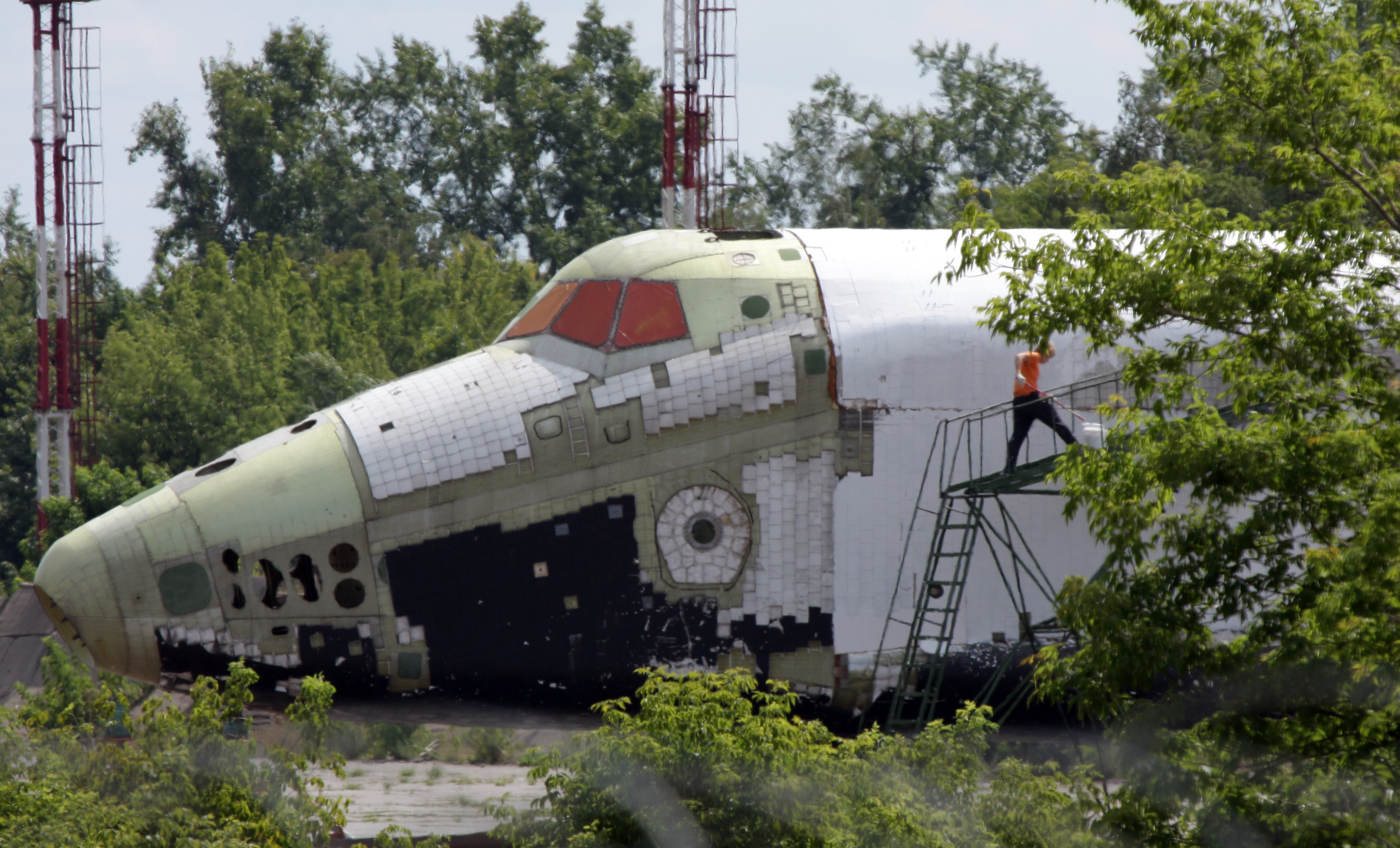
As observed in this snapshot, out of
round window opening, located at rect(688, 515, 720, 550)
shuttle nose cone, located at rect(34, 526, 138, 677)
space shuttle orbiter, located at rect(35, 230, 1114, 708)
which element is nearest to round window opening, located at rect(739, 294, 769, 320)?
space shuttle orbiter, located at rect(35, 230, 1114, 708)

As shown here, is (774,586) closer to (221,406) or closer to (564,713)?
(564,713)

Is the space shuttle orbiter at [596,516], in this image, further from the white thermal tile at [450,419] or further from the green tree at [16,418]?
the green tree at [16,418]

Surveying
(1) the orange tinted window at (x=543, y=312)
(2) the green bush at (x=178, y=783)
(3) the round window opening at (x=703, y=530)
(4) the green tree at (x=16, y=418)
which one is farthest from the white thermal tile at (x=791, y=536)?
(4) the green tree at (x=16, y=418)

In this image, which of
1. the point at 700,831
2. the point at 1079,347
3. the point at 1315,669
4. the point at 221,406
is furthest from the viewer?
the point at 221,406

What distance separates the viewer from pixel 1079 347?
1402cm

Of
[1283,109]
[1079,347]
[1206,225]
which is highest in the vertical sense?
[1283,109]

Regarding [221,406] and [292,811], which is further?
[221,406]

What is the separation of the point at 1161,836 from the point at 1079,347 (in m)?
5.02

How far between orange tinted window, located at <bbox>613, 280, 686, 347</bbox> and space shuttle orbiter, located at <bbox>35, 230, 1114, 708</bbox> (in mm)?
21

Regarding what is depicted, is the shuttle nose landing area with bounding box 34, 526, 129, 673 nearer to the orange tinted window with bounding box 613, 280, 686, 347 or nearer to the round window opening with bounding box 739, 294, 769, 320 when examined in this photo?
the orange tinted window with bounding box 613, 280, 686, 347

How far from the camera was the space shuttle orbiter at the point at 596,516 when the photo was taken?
1307cm

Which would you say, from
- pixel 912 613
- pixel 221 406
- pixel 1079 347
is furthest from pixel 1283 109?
pixel 221 406

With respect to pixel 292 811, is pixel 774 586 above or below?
above

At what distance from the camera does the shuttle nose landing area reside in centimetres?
1294
